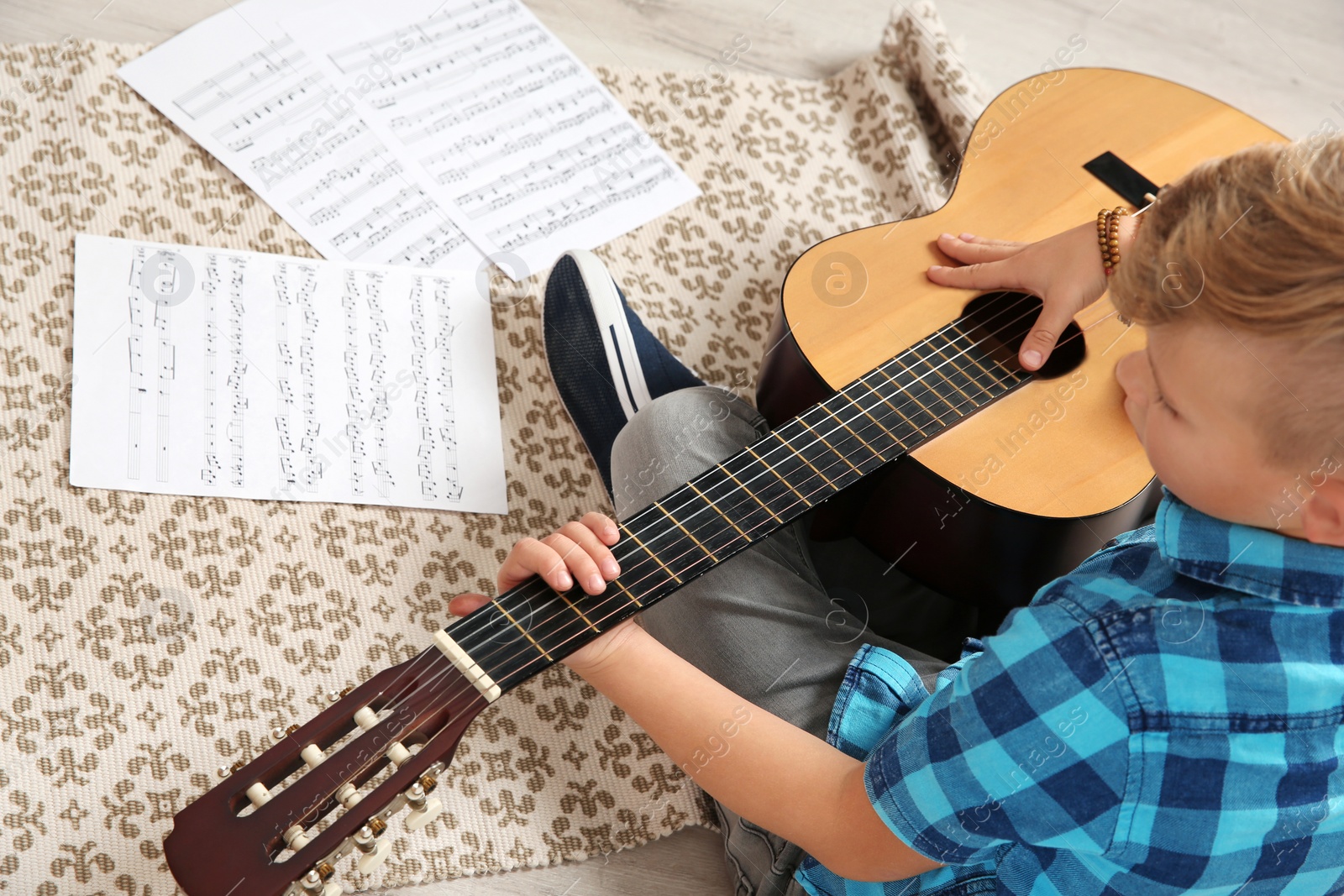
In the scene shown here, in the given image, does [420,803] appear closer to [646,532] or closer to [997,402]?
[646,532]

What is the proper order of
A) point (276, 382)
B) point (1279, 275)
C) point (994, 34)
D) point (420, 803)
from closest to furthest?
point (1279, 275), point (420, 803), point (276, 382), point (994, 34)

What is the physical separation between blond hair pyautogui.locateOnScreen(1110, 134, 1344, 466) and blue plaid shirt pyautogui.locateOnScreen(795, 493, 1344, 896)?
9 centimetres

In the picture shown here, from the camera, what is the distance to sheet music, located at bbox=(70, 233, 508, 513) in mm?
1101

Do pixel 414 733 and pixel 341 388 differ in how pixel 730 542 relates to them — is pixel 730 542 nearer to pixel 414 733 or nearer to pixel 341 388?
pixel 414 733

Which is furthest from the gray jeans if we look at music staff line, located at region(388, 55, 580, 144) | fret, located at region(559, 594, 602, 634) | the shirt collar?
music staff line, located at region(388, 55, 580, 144)

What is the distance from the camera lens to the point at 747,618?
94cm

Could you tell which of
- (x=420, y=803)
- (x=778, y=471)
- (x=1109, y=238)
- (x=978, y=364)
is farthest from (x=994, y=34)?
(x=420, y=803)

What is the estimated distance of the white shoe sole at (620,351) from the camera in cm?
116

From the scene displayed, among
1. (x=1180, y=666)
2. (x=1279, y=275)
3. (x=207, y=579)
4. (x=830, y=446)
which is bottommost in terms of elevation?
(x=207, y=579)

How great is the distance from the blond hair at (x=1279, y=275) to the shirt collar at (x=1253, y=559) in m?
0.06

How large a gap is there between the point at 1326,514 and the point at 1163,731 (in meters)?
0.15

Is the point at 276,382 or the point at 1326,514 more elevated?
the point at 1326,514

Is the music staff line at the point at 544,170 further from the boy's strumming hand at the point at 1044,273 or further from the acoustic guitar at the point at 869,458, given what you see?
the boy's strumming hand at the point at 1044,273

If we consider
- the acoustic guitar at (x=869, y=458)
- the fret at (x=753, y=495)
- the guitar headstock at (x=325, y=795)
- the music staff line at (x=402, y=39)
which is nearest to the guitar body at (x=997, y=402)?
the acoustic guitar at (x=869, y=458)
